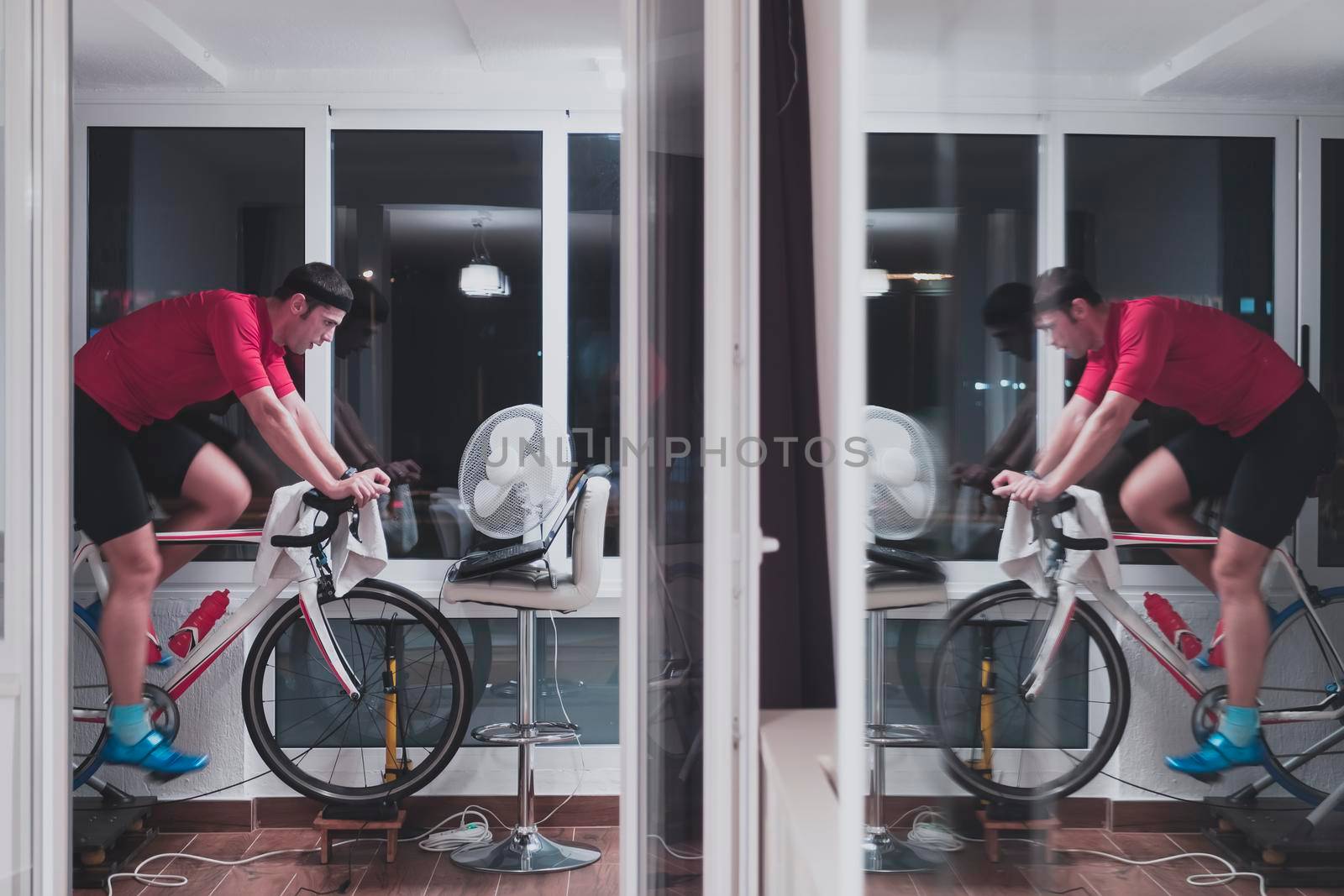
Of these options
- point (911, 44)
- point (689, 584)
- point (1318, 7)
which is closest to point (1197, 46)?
point (1318, 7)

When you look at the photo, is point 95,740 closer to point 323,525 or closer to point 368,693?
point 368,693

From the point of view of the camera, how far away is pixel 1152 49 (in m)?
0.49

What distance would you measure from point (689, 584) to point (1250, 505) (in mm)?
1237

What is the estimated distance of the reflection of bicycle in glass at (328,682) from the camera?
318 cm

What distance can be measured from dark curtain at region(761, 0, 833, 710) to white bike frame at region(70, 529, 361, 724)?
1.89 meters

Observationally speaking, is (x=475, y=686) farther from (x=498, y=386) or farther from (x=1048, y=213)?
(x=1048, y=213)

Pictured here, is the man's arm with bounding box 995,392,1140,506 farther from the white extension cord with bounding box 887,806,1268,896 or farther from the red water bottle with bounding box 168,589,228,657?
the red water bottle with bounding box 168,589,228,657

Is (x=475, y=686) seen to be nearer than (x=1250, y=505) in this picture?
No

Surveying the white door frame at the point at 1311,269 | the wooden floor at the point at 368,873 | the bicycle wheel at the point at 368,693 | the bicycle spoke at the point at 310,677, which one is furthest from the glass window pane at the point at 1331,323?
the bicycle spoke at the point at 310,677

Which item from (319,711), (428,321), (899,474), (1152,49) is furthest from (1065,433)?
(319,711)

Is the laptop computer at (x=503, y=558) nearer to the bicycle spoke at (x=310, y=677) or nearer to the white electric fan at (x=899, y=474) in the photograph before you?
the bicycle spoke at (x=310, y=677)

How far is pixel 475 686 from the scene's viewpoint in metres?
3.44

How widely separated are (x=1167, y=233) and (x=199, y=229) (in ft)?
11.3

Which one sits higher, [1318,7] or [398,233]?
[398,233]
